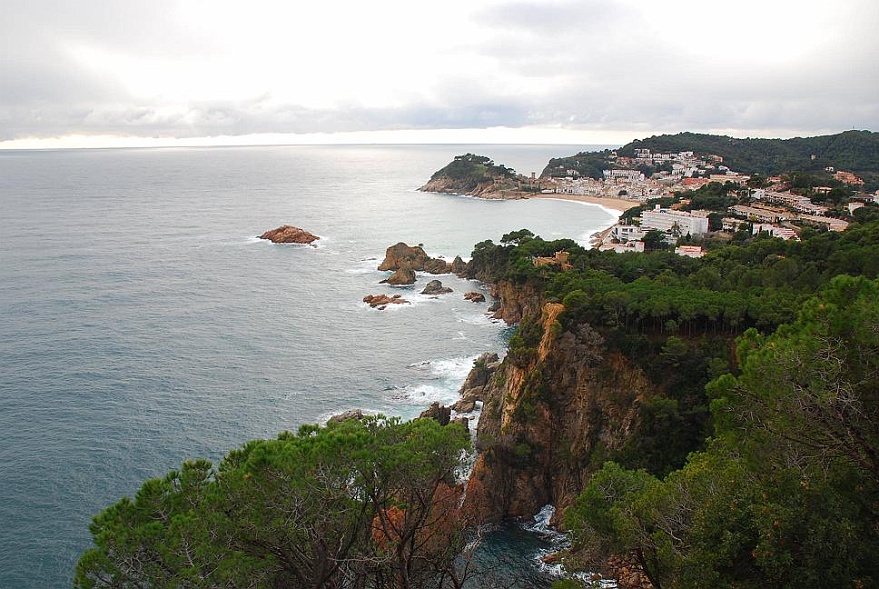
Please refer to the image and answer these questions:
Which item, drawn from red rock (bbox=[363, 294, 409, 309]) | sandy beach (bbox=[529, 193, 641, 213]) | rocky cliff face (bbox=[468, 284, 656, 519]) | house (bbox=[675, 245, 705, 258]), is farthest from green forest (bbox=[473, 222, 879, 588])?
sandy beach (bbox=[529, 193, 641, 213])

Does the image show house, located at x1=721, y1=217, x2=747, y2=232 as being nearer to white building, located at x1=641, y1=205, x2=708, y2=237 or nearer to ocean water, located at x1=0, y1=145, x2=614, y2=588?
white building, located at x1=641, y1=205, x2=708, y2=237

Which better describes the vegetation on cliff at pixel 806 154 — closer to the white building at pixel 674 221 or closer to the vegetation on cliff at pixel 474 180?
the vegetation on cliff at pixel 474 180

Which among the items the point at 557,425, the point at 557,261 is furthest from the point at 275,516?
the point at 557,261

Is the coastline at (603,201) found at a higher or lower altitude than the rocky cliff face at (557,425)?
higher

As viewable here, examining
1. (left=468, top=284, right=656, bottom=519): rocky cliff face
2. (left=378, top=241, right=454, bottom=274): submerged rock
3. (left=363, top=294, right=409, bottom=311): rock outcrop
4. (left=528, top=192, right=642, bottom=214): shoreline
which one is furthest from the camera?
(left=528, top=192, right=642, bottom=214): shoreline

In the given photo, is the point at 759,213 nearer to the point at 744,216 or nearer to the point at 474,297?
the point at 744,216

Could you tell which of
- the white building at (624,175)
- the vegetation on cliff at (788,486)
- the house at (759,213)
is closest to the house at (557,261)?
the house at (759,213)
